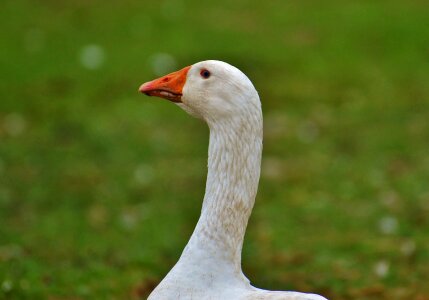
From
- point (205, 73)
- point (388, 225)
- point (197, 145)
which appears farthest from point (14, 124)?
point (205, 73)

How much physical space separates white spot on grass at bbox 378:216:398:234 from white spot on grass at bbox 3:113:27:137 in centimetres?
501

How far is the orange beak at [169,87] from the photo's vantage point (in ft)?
16.3

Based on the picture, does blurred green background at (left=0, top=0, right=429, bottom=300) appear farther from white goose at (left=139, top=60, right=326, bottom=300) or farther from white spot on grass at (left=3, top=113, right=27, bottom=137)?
white goose at (left=139, top=60, right=326, bottom=300)

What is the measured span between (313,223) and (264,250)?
0.99m

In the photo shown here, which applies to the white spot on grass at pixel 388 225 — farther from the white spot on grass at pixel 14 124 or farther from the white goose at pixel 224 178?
the white spot on grass at pixel 14 124

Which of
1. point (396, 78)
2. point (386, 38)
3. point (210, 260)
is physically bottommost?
point (210, 260)

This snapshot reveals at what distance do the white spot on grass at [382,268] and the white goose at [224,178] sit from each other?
3.34 m

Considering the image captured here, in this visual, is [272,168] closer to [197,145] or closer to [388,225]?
[197,145]

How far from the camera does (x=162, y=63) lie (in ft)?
48.7

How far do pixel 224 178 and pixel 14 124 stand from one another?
8273 mm

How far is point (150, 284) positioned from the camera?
300 inches

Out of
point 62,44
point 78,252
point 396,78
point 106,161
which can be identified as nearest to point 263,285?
point 78,252

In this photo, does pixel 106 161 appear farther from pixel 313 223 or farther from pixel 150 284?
pixel 150 284

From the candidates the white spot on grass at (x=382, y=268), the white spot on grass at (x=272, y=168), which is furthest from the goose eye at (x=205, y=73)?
the white spot on grass at (x=272, y=168)
